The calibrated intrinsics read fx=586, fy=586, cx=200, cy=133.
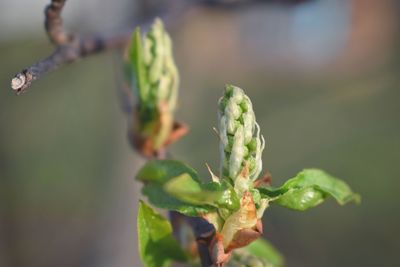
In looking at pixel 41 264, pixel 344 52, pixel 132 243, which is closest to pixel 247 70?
pixel 344 52

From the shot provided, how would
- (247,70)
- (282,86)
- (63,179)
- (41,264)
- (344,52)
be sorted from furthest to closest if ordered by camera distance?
(247,70) → (282,86) → (344,52) → (63,179) → (41,264)

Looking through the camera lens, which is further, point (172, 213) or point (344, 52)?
point (344, 52)

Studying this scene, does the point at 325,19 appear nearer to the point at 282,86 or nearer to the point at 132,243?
the point at 132,243

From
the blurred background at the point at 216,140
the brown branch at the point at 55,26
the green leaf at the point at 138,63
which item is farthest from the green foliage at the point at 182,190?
the blurred background at the point at 216,140

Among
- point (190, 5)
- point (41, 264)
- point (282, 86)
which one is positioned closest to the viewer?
point (190, 5)

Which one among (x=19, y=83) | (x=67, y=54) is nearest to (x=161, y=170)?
(x=19, y=83)

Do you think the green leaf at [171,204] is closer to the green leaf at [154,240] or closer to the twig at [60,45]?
the green leaf at [154,240]

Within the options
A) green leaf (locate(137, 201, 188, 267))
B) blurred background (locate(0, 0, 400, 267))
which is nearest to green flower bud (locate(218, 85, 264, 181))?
green leaf (locate(137, 201, 188, 267))
